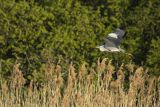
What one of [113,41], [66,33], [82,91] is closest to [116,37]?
[113,41]

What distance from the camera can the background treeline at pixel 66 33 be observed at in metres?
5.81

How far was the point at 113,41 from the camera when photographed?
5.97m

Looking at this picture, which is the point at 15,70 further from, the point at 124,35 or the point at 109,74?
the point at 124,35

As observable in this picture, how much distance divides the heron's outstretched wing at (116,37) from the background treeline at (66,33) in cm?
13

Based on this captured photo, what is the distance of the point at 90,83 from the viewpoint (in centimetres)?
487

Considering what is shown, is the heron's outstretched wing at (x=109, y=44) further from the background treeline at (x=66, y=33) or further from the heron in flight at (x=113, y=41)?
the background treeline at (x=66, y=33)

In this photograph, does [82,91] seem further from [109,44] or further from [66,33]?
[109,44]

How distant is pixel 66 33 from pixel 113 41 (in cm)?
55

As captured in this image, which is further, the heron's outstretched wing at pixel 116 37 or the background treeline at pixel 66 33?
the heron's outstretched wing at pixel 116 37

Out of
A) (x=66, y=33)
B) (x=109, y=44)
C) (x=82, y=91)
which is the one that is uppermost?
(x=66, y=33)

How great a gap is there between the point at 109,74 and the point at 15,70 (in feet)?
2.70

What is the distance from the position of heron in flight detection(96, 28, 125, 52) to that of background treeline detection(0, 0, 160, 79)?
9 cm

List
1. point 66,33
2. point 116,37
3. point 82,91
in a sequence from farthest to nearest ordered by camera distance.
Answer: point 116,37 < point 66,33 < point 82,91

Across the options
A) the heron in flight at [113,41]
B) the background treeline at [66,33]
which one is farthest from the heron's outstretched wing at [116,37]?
the background treeline at [66,33]
